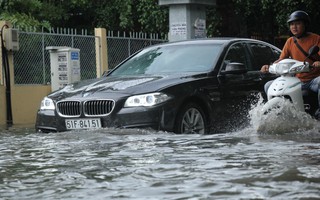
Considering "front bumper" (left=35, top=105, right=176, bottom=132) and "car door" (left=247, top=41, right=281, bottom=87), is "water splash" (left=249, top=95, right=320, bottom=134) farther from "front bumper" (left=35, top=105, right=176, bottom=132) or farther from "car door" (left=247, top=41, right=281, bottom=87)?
"car door" (left=247, top=41, right=281, bottom=87)

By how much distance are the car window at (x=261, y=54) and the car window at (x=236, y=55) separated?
0.24m

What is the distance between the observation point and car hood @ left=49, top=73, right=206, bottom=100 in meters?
8.11

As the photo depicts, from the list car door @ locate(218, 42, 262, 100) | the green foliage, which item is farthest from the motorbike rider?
the green foliage

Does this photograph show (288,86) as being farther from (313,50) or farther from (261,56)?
(261,56)

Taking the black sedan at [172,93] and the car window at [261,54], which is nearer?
the black sedan at [172,93]

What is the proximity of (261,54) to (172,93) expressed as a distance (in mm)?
2637

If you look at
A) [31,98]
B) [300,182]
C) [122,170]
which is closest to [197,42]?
[122,170]

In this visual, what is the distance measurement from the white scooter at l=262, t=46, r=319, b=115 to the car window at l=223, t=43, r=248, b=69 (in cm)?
104

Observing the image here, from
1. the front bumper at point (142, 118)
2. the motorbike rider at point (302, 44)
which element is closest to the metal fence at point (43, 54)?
the front bumper at point (142, 118)

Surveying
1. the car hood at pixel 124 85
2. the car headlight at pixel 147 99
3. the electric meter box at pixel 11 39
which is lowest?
the car headlight at pixel 147 99

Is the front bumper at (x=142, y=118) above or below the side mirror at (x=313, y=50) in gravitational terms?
below

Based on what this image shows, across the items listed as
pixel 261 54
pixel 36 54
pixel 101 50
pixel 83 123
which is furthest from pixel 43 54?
pixel 83 123

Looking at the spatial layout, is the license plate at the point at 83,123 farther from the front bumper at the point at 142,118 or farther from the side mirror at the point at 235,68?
the side mirror at the point at 235,68

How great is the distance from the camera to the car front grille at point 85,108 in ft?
26.5
